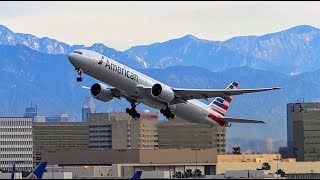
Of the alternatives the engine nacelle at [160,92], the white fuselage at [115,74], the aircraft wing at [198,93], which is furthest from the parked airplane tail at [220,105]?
the engine nacelle at [160,92]

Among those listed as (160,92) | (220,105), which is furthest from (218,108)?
(160,92)

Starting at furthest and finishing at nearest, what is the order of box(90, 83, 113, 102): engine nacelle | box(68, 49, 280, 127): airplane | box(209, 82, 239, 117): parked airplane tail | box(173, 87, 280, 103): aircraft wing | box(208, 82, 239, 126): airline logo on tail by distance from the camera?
box(209, 82, 239, 117): parked airplane tail < box(208, 82, 239, 126): airline logo on tail < box(90, 83, 113, 102): engine nacelle < box(173, 87, 280, 103): aircraft wing < box(68, 49, 280, 127): airplane

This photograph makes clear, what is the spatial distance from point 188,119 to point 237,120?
562 centimetres

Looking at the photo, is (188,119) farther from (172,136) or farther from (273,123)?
(172,136)

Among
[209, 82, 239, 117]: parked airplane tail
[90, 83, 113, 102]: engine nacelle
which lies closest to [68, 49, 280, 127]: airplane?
[90, 83, 113, 102]: engine nacelle

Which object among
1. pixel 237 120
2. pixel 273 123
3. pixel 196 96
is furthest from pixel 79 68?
pixel 273 123

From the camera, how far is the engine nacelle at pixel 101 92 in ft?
382

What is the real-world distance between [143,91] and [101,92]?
22.4 ft

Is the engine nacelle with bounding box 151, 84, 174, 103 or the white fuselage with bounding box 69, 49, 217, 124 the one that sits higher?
the white fuselage with bounding box 69, 49, 217, 124

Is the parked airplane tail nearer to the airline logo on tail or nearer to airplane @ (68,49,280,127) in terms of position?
the airline logo on tail

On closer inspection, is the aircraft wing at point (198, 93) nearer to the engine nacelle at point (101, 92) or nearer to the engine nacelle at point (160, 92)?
the engine nacelle at point (160, 92)

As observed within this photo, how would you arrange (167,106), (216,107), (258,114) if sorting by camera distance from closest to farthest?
(167,106) → (216,107) → (258,114)

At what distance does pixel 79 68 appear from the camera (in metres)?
108

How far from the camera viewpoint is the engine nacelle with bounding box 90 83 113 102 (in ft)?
382
